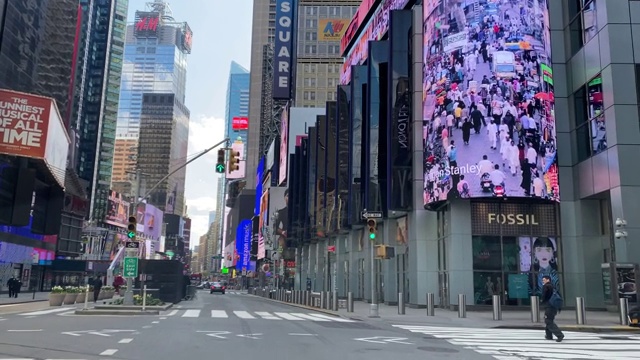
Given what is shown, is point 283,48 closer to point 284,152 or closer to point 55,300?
point 284,152

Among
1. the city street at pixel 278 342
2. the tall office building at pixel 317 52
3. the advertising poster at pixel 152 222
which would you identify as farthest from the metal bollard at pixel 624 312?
the advertising poster at pixel 152 222

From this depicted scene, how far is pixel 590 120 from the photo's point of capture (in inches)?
1142

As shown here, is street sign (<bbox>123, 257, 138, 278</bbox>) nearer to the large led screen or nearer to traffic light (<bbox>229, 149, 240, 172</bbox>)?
traffic light (<bbox>229, 149, 240, 172</bbox>)

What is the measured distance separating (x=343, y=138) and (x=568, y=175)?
21043 mm

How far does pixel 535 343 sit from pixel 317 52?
115651 mm

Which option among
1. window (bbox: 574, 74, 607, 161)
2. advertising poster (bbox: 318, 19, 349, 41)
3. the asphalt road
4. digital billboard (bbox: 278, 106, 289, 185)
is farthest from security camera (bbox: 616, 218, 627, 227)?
advertising poster (bbox: 318, 19, 349, 41)

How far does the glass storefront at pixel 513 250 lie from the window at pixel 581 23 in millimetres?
9582

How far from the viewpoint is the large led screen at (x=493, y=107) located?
28469mm

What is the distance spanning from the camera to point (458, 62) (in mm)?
30125

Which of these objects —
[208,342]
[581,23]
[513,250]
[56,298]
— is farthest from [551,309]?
[56,298]

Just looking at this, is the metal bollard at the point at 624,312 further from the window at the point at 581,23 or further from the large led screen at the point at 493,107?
the window at the point at 581,23

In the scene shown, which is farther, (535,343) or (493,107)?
(493,107)

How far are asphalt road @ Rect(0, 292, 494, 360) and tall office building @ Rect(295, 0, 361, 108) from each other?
108 m

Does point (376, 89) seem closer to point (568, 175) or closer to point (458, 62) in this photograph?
point (458, 62)
